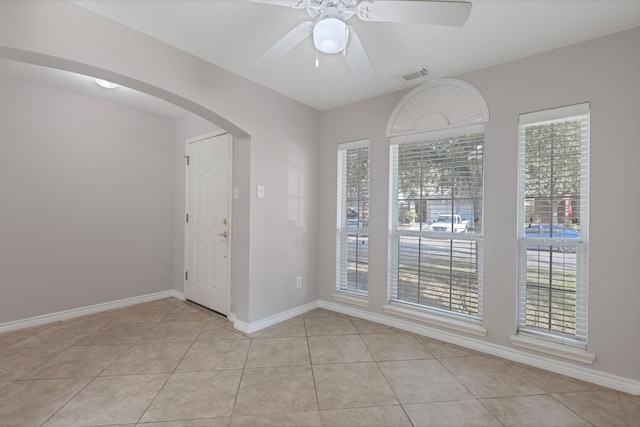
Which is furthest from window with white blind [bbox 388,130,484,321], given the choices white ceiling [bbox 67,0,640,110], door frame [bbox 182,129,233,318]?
door frame [bbox 182,129,233,318]

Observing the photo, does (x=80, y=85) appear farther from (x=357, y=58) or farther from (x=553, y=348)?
(x=553, y=348)

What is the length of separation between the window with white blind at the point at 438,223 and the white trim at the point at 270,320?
1.03 m

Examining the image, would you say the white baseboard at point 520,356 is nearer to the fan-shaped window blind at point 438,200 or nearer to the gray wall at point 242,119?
the fan-shaped window blind at point 438,200

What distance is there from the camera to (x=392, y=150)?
308 cm

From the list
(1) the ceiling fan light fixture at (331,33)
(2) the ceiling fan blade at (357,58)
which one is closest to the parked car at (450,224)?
(2) the ceiling fan blade at (357,58)

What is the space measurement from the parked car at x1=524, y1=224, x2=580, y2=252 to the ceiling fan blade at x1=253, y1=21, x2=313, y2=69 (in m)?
2.25

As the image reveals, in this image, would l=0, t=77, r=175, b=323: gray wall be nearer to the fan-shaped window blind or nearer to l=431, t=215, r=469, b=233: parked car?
the fan-shaped window blind

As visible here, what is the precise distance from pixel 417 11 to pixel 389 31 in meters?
0.69

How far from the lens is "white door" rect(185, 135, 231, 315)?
334cm

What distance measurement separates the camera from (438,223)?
285cm

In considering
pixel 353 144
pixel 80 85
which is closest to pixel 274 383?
pixel 353 144

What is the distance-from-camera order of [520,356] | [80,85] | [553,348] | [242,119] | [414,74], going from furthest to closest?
[80,85] < [242,119] < [414,74] < [520,356] < [553,348]

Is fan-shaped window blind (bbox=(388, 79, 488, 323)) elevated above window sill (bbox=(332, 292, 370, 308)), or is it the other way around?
fan-shaped window blind (bbox=(388, 79, 488, 323))

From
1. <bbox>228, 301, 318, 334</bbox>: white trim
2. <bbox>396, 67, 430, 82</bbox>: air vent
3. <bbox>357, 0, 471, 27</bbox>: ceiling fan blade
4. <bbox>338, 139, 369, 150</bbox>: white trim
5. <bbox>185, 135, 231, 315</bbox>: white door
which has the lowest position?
<bbox>228, 301, 318, 334</bbox>: white trim
